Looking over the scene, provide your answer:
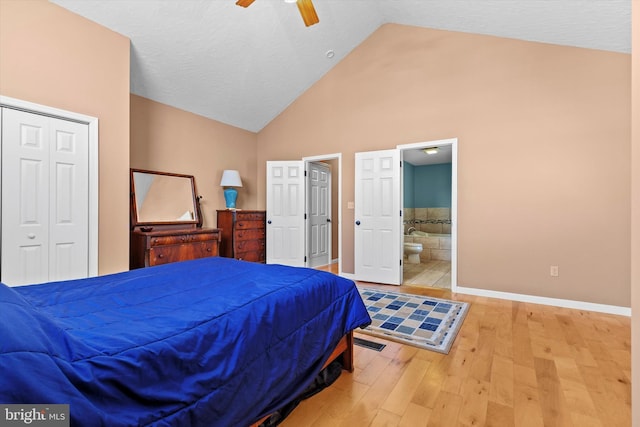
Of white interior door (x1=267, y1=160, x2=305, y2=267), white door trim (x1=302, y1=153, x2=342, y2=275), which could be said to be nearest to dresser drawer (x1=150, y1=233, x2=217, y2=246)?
white interior door (x1=267, y1=160, x2=305, y2=267)

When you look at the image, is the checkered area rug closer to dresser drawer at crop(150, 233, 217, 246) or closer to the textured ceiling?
dresser drawer at crop(150, 233, 217, 246)

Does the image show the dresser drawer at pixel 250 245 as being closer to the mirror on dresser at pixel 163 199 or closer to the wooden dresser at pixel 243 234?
the wooden dresser at pixel 243 234

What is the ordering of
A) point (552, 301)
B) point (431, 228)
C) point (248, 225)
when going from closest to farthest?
point (552, 301), point (248, 225), point (431, 228)

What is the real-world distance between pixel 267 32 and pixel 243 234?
9.78 ft

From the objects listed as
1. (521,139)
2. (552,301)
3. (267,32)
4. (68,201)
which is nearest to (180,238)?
(68,201)

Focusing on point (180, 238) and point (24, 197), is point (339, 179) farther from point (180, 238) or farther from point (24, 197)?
point (24, 197)

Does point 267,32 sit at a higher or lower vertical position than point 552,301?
higher

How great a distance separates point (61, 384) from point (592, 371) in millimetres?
2816

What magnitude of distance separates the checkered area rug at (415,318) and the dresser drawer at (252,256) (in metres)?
2.19

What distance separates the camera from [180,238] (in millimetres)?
3744

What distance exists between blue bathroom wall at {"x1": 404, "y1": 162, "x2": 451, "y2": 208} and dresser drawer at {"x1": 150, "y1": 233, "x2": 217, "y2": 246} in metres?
5.19

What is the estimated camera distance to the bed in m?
0.70

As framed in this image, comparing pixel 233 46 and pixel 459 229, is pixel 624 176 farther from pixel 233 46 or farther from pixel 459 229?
pixel 233 46

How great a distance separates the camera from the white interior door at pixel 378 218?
4227 mm
